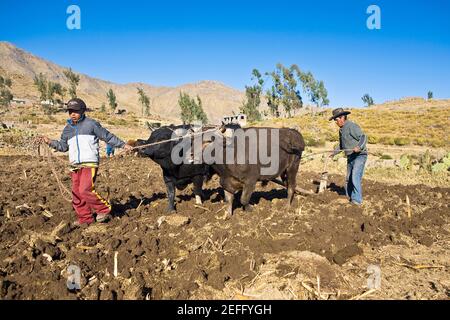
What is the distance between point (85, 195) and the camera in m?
5.68

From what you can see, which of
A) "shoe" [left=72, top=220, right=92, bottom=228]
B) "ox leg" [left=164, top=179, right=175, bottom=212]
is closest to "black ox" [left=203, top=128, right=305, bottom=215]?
"ox leg" [left=164, top=179, right=175, bottom=212]

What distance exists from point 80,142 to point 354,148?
5.62 metres

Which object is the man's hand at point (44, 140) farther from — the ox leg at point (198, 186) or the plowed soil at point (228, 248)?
the ox leg at point (198, 186)

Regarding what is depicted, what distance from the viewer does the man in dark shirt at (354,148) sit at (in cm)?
717

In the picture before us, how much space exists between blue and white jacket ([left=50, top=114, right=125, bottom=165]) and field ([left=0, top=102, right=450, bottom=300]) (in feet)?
4.02

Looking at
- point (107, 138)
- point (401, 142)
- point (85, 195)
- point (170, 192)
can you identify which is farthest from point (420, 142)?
point (85, 195)

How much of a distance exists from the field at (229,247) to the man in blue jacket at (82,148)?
0.52m

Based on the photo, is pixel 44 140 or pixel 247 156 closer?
pixel 44 140

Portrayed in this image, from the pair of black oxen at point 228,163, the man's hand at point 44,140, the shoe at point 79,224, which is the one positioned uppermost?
the man's hand at point 44,140

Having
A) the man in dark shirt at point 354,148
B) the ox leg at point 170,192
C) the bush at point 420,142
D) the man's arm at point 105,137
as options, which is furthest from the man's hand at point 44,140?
the bush at point 420,142

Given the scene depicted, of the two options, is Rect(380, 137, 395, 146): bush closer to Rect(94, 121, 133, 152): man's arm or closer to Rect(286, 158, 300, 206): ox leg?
Rect(286, 158, 300, 206): ox leg

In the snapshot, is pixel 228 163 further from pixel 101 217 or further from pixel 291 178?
pixel 101 217
